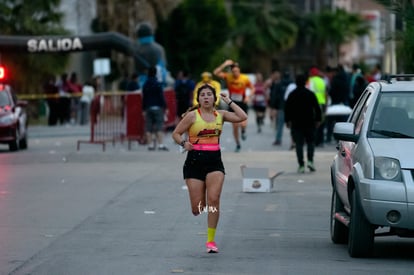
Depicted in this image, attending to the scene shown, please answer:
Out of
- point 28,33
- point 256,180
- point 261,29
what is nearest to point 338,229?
point 256,180

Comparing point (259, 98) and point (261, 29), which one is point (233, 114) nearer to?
point (259, 98)

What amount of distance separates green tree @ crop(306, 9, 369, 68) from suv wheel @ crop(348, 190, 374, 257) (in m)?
77.0

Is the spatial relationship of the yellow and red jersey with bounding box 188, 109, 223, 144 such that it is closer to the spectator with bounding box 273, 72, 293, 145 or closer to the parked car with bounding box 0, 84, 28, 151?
the parked car with bounding box 0, 84, 28, 151

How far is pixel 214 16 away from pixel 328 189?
4845 centimetres

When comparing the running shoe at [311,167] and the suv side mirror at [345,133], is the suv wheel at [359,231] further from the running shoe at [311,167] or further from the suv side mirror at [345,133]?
the running shoe at [311,167]

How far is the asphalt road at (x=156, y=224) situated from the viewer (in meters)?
11.4

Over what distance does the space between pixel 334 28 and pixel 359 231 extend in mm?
77657

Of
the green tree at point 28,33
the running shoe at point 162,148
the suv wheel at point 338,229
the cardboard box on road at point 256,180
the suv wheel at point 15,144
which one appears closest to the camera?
the suv wheel at point 338,229

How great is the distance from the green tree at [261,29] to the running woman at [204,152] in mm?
68807

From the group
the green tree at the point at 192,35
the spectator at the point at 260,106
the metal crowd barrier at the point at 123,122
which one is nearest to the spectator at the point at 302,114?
the metal crowd barrier at the point at 123,122

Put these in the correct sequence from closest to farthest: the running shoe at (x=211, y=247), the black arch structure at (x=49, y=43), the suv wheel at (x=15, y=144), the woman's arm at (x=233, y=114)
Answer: the running shoe at (x=211, y=247), the woman's arm at (x=233, y=114), the suv wheel at (x=15, y=144), the black arch structure at (x=49, y=43)

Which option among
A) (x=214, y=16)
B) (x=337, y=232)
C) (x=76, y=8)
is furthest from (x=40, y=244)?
(x=214, y=16)

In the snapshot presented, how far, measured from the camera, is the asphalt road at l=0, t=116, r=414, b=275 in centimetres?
1136

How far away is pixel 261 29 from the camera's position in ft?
275
